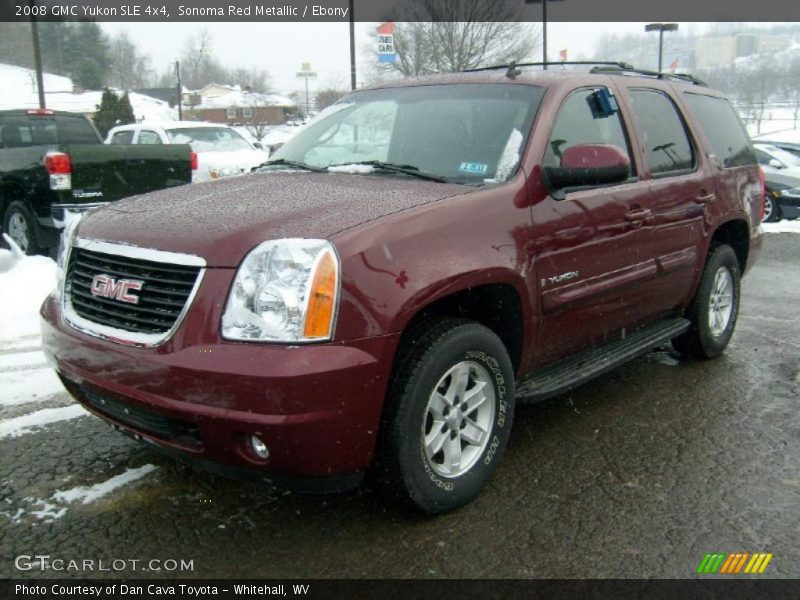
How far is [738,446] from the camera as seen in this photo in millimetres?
3686

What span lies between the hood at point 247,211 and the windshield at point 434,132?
230mm

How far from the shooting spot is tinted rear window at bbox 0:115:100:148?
959cm

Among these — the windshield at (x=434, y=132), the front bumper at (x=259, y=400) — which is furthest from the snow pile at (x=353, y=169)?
the front bumper at (x=259, y=400)

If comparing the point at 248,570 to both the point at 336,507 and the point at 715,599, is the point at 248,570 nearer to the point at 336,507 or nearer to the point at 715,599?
the point at 336,507

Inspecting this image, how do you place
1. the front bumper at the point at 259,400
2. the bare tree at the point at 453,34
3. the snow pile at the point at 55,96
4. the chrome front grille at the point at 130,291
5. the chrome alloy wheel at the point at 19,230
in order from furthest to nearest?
1. the snow pile at the point at 55,96
2. the bare tree at the point at 453,34
3. the chrome alloy wheel at the point at 19,230
4. the chrome front grille at the point at 130,291
5. the front bumper at the point at 259,400

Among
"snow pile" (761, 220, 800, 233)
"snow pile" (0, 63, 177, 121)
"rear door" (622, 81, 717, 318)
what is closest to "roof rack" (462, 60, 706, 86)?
"rear door" (622, 81, 717, 318)

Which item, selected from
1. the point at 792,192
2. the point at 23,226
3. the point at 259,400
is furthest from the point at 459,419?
the point at 792,192

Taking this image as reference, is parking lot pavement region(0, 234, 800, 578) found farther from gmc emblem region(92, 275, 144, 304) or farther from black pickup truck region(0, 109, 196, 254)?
black pickup truck region(0, 109, 196, 254)

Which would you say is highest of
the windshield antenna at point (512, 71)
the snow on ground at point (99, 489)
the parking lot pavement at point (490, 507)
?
the windshield antenna at point (512, 71)

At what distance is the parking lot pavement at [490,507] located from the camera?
2.69 meters

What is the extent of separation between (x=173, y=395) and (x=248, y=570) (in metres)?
0.68

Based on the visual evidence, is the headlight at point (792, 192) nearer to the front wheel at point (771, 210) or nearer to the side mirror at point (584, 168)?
the front wheel at point (771, 210)

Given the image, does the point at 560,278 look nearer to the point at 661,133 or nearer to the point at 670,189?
the point at 670,189

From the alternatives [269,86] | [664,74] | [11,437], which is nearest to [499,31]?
[664,74]
